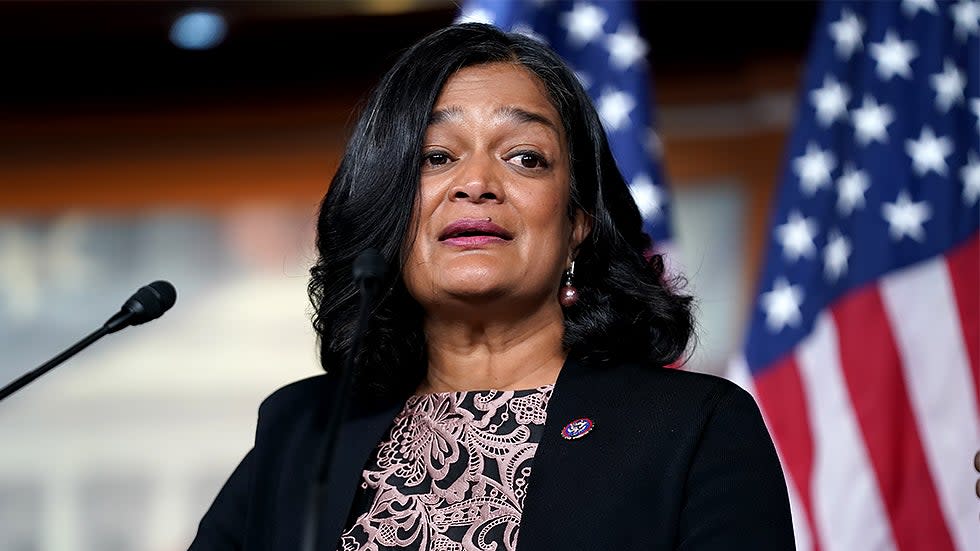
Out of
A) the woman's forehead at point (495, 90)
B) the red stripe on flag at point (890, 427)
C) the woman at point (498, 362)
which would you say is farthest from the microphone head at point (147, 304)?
the red stripe on flag at point (890, 427)

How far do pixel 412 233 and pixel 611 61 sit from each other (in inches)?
50.8

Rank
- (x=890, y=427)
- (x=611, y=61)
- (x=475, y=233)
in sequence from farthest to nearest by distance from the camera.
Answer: (x=611, y=61) < (x=890, y=427) < (x=475, y=233)

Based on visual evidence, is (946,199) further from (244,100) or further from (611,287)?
(244,100)

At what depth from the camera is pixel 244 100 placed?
13.7 ft

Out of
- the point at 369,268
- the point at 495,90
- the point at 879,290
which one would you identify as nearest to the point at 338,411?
the point at 369,268

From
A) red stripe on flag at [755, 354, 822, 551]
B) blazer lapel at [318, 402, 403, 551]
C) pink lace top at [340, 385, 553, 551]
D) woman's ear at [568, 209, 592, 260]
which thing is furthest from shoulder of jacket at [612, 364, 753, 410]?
red stripe on flag at [755, 354, 822, 551]

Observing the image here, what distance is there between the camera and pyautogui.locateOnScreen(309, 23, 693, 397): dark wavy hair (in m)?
1.99

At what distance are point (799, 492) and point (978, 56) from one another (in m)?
1.07

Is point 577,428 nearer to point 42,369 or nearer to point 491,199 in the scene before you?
point 491,199

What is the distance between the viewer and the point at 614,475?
68.4 inches

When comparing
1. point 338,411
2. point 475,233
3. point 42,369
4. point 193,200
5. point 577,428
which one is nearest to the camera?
point 338,411

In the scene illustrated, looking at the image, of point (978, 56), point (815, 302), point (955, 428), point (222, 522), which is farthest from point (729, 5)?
point (222, 522)

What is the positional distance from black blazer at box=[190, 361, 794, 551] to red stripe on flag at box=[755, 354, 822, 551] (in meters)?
0.99

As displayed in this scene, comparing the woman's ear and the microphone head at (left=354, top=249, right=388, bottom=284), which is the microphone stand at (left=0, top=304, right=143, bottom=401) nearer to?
the microphone head at (left=354, top=249, right=388, bottom=284)
